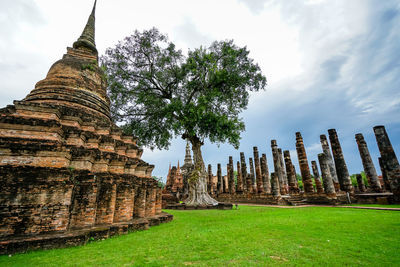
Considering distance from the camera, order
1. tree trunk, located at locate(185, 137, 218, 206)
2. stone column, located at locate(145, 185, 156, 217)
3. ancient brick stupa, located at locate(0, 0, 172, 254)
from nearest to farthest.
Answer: ancient brick stupa, located at locate(0, 0, 172, 254) → stone column, located at locate(145, 185, 156, 217) → tree trunk, located at locate(185, 137, 218, 206)

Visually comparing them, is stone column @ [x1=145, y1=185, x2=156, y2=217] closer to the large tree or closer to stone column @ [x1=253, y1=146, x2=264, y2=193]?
the large tree

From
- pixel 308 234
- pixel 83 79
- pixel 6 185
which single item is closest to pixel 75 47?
pixel 83 79

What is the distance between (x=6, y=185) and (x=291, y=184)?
2230cm

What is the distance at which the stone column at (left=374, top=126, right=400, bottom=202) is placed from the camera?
12.1 m

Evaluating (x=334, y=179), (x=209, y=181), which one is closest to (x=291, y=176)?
(x=334, y=179)

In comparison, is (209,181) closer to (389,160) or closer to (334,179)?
(334,179)

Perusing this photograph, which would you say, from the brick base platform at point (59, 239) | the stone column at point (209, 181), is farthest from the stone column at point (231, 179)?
the brick base platform at point (59, 239)

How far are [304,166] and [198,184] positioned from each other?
35.1ft

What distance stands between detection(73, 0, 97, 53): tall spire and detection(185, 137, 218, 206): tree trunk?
362 inches

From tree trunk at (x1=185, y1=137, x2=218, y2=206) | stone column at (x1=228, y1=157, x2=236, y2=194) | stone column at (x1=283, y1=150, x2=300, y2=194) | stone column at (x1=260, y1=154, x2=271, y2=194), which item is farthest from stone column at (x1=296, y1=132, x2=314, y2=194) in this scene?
stone column at (x1=228, y1=157, x2=236, y2=194)

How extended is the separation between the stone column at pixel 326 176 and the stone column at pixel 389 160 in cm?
367

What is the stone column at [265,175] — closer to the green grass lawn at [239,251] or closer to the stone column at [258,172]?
the stone column at [258,172]

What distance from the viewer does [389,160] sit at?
12906mm

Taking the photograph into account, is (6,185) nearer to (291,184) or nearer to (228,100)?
(228,100)
